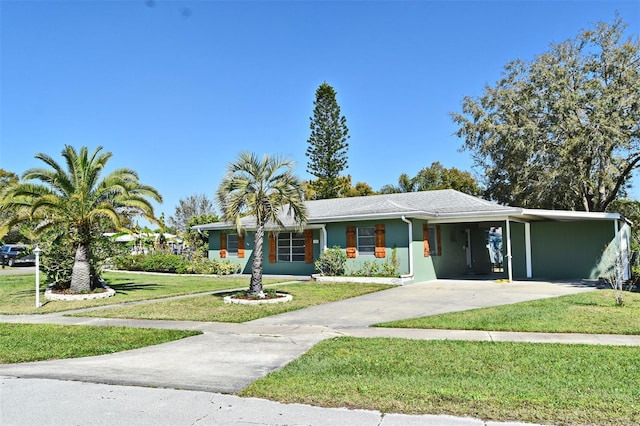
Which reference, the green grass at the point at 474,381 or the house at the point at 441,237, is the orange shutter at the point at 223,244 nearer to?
the house at the point at 441,237

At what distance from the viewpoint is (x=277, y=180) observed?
1309 centimetres

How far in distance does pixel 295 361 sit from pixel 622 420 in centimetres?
375

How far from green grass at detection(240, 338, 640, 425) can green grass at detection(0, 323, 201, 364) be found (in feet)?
9.99

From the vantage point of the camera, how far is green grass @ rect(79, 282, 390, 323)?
35.0 feet

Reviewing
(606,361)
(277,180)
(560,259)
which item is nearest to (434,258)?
(560,259)

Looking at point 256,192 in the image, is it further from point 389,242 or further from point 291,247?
point 291,247

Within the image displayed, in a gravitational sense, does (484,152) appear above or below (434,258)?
above

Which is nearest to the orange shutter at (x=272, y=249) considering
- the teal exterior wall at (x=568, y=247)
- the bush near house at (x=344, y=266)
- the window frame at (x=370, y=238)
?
the bush near house at (x=344, y=266)

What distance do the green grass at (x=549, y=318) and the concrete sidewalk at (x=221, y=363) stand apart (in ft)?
1.55

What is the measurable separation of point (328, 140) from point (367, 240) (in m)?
21.8

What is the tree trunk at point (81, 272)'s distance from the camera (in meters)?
14.7

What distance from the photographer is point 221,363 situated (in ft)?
21.5

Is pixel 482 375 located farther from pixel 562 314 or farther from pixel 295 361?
pixel 562 314

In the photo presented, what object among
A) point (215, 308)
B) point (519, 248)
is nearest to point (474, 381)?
point (215, 308)
